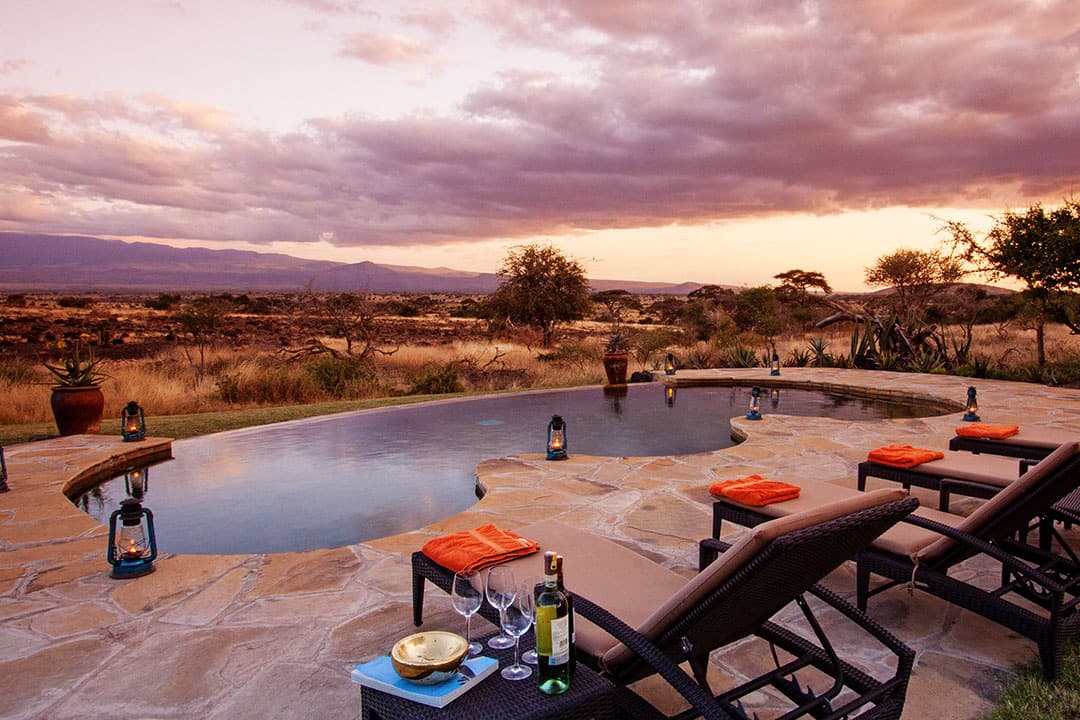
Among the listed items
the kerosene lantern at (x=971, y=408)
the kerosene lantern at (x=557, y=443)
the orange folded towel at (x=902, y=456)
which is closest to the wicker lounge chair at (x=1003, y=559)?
the orange folded towel at (x=902, y=456)

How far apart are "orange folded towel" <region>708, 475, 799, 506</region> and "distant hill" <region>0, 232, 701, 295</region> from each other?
85.2 meters

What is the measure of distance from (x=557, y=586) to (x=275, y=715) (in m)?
1.44

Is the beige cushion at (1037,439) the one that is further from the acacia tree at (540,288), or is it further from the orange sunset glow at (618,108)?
the acacia tree at (540,288)

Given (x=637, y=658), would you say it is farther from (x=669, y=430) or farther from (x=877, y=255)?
(x=877, y=255)

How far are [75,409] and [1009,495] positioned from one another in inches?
384

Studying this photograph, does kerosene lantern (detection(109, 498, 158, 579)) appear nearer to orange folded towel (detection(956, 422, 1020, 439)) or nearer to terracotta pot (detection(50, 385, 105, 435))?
terracotta pot (detection(50, 385, 105, 435))

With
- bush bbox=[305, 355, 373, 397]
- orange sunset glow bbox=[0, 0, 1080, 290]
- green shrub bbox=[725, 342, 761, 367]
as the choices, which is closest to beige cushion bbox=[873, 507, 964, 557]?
orange sunset glow bbox=[0, 0, 1080, 290]

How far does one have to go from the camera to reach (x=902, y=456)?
14.5 ft

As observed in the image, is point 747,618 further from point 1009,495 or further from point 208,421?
point 208,421

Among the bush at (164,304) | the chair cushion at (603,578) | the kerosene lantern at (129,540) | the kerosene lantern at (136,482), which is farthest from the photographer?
the bush at (164,304)

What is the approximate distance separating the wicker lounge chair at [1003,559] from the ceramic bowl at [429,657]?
1388 mm

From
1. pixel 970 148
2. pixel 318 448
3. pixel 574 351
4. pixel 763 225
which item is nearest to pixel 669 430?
pixel 318 448

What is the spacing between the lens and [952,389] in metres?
11.0

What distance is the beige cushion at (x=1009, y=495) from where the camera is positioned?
2.70m
